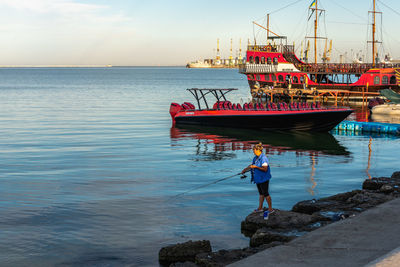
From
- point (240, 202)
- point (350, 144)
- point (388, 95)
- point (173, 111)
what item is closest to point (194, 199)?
point (240, 202)

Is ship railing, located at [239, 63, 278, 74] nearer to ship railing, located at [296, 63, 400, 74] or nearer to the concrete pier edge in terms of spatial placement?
ship railing, located at [296, 63, 400, 74]

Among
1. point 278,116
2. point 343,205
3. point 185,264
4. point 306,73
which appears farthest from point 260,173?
point 306,73

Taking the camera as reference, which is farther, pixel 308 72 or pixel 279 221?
pixel 308 72

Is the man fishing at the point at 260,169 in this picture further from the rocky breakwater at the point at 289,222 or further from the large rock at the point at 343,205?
the large rock at the point at 343,205

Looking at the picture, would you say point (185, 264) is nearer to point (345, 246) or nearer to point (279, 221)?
point (345, 246)

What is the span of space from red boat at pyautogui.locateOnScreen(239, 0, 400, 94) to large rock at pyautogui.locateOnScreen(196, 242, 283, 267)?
4983 centimetres

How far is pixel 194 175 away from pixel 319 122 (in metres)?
17.0

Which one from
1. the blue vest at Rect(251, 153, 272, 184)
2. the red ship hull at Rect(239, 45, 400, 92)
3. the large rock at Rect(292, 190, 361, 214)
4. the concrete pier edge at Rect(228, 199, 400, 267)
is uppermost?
the red ship hull at Rect(239, 45, 400, 92)

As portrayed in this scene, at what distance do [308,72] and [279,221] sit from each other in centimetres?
5664

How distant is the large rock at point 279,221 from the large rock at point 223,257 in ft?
4.72

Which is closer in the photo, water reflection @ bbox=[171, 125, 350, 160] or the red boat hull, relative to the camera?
water reflection @ bbox=[171, 125, 350, 160]

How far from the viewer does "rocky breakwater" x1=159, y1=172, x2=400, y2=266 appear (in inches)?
394

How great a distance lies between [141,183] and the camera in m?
19.1

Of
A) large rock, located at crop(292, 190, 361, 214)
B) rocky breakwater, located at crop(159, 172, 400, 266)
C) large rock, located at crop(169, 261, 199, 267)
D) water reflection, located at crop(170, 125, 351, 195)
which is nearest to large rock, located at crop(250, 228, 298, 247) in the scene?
rocky breakwater, located at crop(159, 172, 400, 266)
